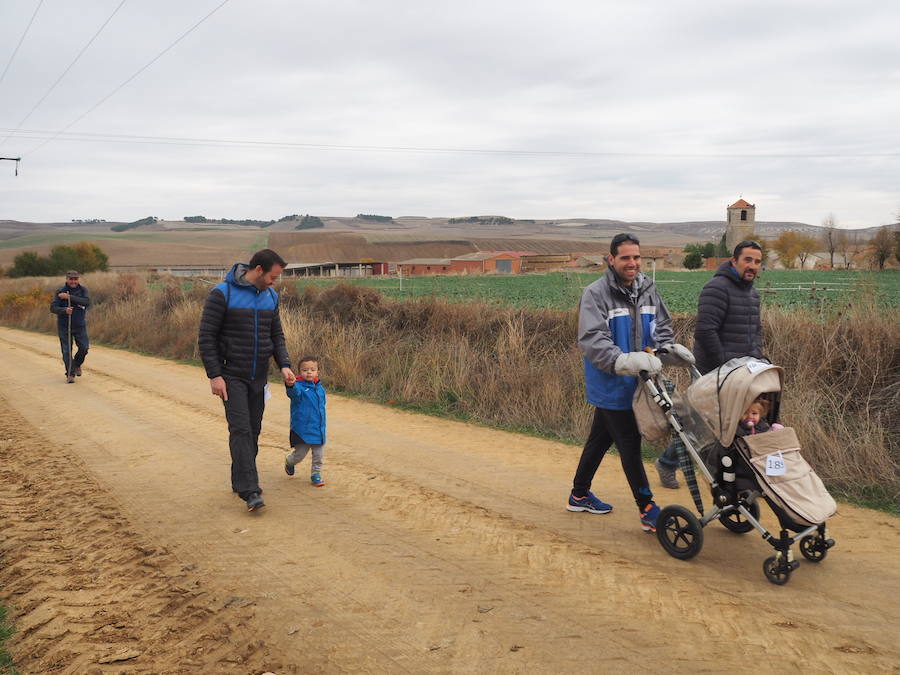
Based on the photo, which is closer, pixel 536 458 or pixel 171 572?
pixel 171 572

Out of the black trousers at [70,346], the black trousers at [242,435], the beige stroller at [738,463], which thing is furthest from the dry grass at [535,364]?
the black trousers at [242,435]

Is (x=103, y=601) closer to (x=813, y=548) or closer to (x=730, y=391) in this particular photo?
(x=730, y=391)

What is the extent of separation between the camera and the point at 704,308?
19.9 feet

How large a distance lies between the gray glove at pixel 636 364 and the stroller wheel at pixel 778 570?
139 cm

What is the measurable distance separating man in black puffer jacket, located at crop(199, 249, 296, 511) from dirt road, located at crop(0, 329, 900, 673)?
0.41m

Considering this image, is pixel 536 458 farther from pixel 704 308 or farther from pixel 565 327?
pixel 565 327

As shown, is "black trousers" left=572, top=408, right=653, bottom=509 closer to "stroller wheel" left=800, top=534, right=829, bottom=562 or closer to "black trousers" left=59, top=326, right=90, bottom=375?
"stroller wheel" left=800, top=534, right=829, bottom=562

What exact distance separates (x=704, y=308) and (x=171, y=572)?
14.8ft

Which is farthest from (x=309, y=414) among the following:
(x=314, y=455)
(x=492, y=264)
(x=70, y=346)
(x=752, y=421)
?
(x=492, y=264)

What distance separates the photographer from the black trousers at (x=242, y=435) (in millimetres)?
6094

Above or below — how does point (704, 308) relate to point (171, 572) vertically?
above

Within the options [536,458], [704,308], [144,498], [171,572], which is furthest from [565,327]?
[171,572]

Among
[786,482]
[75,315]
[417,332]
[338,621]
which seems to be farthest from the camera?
[417,332]

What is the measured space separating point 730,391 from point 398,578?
248cm
